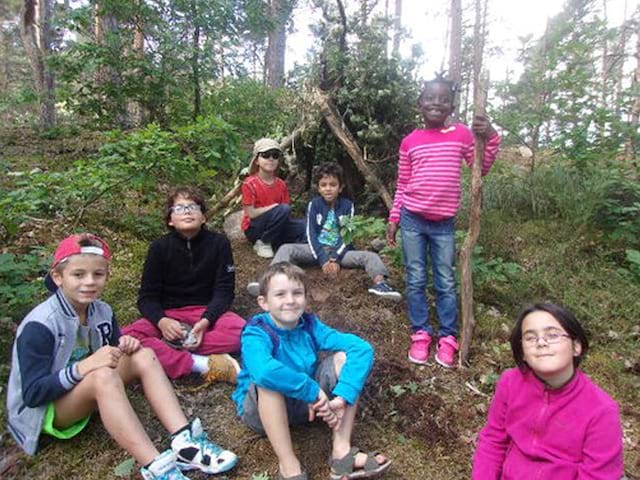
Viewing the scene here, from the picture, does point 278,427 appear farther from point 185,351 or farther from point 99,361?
point 185,351

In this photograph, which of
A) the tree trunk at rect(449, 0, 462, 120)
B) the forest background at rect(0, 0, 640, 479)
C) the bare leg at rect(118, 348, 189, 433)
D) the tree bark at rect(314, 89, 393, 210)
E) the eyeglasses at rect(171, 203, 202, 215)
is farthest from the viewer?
the tree trunk at rect(449, 0, 462, 120)

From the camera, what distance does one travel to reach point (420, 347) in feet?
11.9

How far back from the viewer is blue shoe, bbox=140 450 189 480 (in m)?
2.30

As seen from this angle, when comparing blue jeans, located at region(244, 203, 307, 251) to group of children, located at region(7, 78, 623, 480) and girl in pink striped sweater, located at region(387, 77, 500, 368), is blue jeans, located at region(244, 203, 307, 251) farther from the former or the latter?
girl in pink striped sweater, located at region(387, 77, 500, 368)

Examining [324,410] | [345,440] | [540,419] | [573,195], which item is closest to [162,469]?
[324,410]

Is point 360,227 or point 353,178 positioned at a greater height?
point 353,178

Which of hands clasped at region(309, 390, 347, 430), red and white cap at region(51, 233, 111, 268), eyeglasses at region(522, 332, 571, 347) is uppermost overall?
red and white cap at region(51, 233, 111, 268)

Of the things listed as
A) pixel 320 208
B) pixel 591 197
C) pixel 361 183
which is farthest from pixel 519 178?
pixel 320 208

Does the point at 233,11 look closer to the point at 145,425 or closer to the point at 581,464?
the point at 145,425

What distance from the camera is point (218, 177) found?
23.5 feet

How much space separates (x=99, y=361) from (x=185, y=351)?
0.89 metres

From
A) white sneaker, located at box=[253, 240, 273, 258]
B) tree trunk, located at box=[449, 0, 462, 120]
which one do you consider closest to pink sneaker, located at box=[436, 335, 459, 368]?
white sneaker, located at box=[253, 240, 273, 258]

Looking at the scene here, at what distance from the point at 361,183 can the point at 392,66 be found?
1557 mm

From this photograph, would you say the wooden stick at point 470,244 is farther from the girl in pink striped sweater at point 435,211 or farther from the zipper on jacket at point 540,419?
the zipper on jacket at point 540,419
